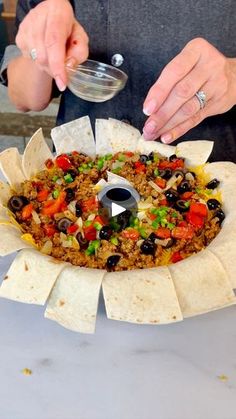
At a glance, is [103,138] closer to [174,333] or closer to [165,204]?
[165,204]

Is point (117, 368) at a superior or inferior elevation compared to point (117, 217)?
inferior

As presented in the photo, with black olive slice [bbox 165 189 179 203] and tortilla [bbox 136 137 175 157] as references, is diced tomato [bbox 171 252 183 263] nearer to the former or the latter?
black olive slice [bbox 165 189 179 203]

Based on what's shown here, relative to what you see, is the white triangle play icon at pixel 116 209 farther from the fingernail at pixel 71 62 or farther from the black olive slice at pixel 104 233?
the fingernail at pixel 71 62

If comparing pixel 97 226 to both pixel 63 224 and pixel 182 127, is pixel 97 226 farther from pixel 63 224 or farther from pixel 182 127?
pixel 182 127

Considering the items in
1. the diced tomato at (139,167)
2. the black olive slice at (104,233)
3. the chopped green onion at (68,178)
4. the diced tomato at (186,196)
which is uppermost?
the black olive slice at (104,233)

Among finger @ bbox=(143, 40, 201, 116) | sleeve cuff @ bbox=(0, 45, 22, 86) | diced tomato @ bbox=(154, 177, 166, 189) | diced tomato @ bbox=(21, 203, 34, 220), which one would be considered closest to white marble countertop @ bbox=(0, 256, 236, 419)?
diced tomato @ bbox=(21, 203, 34, 220)

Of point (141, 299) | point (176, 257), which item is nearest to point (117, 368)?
point (141, 299)

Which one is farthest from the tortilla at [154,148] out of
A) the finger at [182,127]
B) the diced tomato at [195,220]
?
the diced tomato at [195,220]
